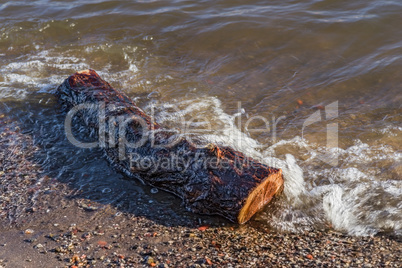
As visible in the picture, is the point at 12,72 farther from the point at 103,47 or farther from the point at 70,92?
the point at 70,92

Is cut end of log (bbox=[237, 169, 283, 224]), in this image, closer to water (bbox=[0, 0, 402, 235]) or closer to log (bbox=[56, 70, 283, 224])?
log (bbox=[56, 70, 283, 224])

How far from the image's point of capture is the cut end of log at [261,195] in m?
3.55

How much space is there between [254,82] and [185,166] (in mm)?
3092

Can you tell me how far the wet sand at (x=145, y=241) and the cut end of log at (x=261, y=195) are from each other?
0.11 metres

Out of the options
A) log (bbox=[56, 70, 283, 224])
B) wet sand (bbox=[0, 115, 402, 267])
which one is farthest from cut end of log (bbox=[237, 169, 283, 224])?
wet sand (bbox=[0, 115, 402, 267])

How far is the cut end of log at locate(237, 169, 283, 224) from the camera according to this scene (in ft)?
11.6

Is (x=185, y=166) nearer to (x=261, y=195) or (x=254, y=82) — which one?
(x=261, y=195)

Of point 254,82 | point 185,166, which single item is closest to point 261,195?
point 185,166

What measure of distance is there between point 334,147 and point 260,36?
3685 millimetres

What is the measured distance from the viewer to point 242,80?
21.5ft

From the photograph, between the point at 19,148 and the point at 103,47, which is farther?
the point at 103,47

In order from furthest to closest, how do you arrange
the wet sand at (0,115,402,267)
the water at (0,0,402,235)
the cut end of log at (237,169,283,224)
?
the water at (0,0,402,235)
the cut end of log at (237,169,283,224)
the wet sand at (0,115,402,267)

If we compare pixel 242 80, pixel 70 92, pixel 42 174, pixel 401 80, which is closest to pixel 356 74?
pixel 401 80

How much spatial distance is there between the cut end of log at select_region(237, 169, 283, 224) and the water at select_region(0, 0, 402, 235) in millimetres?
129
